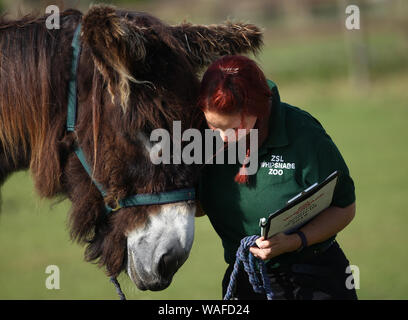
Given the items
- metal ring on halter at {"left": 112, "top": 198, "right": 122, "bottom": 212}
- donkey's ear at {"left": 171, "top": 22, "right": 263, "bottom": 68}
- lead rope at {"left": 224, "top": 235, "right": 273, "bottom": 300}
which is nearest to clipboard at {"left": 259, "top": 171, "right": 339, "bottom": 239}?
lead rope at {"left": 224, "top": 235, "right": 273, "bottom": 300}

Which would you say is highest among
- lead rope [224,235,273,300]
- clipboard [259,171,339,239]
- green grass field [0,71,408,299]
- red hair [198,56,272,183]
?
red hair [198,56,272,183]

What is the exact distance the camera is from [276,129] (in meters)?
2.88

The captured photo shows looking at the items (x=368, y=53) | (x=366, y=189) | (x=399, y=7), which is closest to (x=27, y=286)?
(x=366, y=189)

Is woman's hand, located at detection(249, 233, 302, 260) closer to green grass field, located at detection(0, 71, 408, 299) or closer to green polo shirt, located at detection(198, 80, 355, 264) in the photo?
green polo shirt, located at detection(198, 80, 355, 264)

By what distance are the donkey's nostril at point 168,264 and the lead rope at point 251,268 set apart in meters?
0.41

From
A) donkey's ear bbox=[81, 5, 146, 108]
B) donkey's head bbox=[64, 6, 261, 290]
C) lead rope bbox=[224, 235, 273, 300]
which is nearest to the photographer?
donkey's ear bbox=[81, 5, 146, 108]

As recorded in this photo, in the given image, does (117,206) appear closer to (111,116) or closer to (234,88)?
(111,116)

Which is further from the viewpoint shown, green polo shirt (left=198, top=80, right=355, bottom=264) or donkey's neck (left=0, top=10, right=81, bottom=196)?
green polo shirt (left=198, top=80, right=355, bottom=264)

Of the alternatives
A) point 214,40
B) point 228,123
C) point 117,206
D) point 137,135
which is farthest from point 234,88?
point 117,206

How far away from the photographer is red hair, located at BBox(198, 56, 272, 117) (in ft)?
8.45

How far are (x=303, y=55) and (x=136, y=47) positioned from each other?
69.0 ft

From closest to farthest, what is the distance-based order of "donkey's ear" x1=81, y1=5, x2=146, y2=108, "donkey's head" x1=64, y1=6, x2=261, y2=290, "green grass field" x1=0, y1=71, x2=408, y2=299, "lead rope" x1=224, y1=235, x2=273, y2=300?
"donkey's ear" x1=81, y1=5, x2=146, y2=108, "donkey's head" x1=64, y1=6, x2=261, y2=290, "lead rope" x1=224, y1=235, x2=273, y2=300, "green grass field" x1=0, y1=71, x2=408, y2=299

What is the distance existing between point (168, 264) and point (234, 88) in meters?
0.85

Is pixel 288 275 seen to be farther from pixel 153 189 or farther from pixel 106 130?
pixel 106 130
